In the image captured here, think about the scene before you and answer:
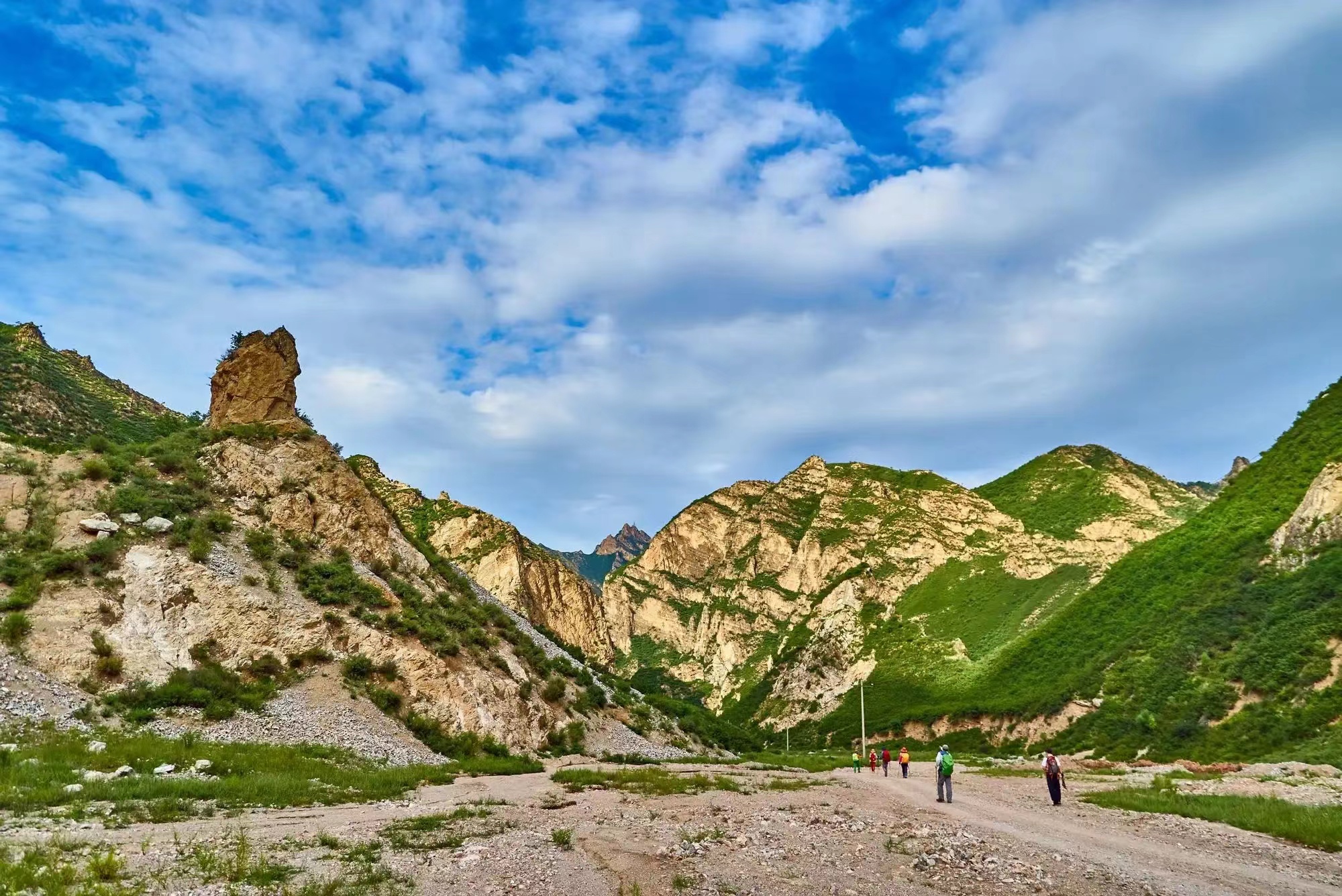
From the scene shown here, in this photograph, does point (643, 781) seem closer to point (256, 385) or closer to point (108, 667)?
point (108, 667)

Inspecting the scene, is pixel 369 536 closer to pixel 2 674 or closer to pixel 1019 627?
pixel 2 674

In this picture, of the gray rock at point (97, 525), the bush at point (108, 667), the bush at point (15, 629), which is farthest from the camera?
the gray rock at point (97, 525)

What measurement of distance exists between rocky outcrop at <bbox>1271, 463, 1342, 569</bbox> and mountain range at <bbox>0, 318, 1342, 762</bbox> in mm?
180

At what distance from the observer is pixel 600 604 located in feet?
447

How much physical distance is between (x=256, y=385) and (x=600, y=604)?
326ft

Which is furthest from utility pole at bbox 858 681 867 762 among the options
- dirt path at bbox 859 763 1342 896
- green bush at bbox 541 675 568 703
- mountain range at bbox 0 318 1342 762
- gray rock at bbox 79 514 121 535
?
gray rock at bbox 79 514 121 535

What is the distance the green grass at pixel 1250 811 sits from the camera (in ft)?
53.6

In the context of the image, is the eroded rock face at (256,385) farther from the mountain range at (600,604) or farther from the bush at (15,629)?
the bush at (15,629)

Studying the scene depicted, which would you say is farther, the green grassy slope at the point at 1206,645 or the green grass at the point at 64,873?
the green grassy slope at the point at 1206,645

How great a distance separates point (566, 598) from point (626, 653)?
66094mm

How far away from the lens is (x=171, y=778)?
17422 millimetres

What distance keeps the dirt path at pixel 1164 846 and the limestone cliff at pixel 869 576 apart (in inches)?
3718

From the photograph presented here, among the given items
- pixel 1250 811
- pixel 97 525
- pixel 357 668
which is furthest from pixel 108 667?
pixel 1250 811

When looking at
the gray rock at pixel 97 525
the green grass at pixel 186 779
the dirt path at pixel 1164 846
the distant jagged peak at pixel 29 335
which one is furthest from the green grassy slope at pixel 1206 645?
the distant jagged peak at pixel 29 335
